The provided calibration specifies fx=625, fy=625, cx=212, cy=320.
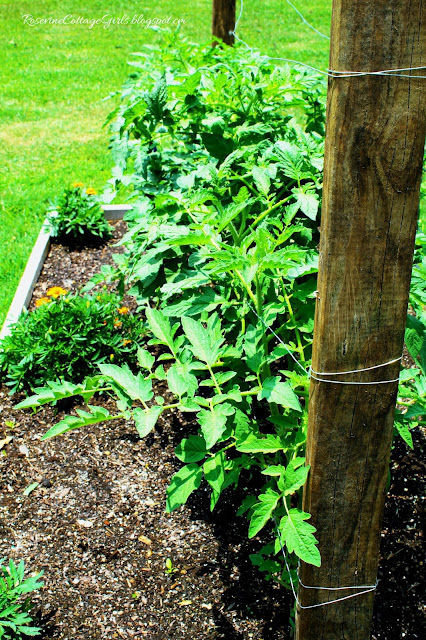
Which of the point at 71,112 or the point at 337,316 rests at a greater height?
the point at 71,112

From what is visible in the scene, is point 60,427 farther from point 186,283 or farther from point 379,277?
point 379,277

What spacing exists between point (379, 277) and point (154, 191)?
5.37ft

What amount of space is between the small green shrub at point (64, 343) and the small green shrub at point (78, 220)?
126 centimetres

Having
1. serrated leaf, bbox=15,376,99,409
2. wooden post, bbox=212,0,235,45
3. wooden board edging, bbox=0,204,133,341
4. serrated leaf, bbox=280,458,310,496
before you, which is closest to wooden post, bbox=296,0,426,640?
serrated leaf, bbox=280,458,310,496

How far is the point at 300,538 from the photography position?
157 centimetres

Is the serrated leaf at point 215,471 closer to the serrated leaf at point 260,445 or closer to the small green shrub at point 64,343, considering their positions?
the serrated leaf at point 260,445

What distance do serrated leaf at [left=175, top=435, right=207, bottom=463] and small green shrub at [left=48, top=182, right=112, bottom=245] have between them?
308cm

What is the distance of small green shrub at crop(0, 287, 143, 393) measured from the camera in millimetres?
3312

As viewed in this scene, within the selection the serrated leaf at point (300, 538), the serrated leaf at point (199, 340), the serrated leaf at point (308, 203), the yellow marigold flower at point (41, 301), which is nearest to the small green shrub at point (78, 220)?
the yellow marigold flower at point (41, 301)

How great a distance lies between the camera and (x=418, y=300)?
2.07 metres

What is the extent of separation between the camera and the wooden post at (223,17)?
524cm

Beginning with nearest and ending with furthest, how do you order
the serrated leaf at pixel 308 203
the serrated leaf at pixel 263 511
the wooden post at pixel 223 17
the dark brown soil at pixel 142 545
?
the serrated leaf at pixel 263 511 < the serrated leaf at pixel 308 203 < the dark brown soil at pixel 142 545 < the wooden post at pixel 223 17

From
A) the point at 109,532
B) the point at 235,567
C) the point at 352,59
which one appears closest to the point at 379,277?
the point at 352,59

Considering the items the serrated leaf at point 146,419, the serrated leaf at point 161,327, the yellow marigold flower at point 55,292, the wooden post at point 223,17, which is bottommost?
the yellow marigold flower at point 55,292
